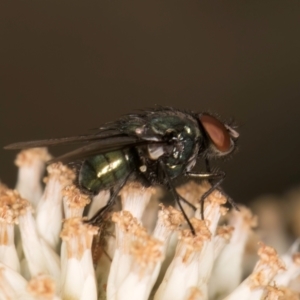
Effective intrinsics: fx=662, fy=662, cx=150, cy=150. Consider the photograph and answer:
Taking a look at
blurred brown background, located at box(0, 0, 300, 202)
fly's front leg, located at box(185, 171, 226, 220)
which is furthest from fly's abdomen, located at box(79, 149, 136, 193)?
blurred brown background, located at box(0, 0, 300, 202)

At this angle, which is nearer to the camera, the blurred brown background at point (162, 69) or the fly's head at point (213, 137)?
the fly's head at point (213, 137)

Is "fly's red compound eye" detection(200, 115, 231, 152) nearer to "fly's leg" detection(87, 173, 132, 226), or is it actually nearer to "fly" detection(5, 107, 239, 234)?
"fly" detection(5, 107, 239, 234)

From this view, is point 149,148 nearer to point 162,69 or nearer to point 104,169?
point 104,169

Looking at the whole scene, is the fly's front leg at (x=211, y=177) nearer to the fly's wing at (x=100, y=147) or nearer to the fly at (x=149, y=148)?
the fly at (x=149, y=148)

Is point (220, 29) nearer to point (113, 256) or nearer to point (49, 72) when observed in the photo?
point (49, 72)

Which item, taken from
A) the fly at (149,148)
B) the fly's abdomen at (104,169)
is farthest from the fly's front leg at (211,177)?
the fly's abdomen at (104,169)

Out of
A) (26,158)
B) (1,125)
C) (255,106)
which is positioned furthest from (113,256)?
(255,106)
